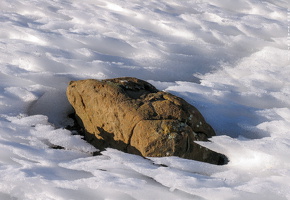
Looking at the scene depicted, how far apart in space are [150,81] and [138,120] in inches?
35.1

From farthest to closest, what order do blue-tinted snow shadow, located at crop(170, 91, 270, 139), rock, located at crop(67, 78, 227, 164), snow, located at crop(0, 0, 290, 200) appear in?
blue-tinted snow shadow, located at crop(170, 91, 270, 139), rock, located at crop(67, 78, 227, 164), snow, located at crop(0, 0, 290, 200)

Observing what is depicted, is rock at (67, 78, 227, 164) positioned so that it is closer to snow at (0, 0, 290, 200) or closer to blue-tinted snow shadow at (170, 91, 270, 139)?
snow at (0, 0, 290, 200)

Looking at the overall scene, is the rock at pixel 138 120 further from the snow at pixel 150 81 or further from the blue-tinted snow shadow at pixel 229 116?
the blue-tinted snow shadow at pixel 229 116

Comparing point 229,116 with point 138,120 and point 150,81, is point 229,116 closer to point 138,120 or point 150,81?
point 150,81

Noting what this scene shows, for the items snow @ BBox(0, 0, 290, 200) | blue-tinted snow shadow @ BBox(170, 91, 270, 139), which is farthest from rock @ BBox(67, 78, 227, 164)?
blue-tinted snow shadow @ BBox(170, 91, 270, 139)

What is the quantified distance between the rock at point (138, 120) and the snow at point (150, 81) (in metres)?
0.10

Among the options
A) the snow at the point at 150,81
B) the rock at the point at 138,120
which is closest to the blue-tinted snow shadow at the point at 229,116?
the snow at the point at 150,81

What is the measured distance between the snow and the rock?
96 mm

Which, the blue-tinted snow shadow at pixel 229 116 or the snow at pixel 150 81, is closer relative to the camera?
the snow at pixel 150 81

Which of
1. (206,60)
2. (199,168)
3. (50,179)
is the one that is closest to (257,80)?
A: (206,60)

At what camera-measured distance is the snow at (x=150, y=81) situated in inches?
82.6

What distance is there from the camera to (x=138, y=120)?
2594 millimetres

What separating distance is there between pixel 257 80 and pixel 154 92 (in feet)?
4.02

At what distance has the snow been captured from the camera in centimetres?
210
